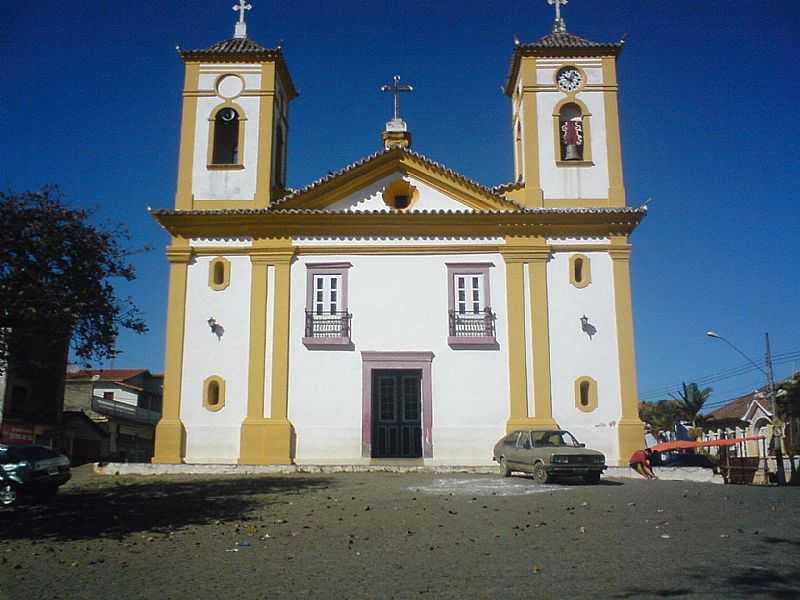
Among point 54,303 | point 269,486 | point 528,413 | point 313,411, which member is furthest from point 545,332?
point 54,303

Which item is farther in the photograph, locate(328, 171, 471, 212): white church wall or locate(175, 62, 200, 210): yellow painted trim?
locate(175, 62, 200, 210): yellow painted trim

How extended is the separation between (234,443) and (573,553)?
1375cm

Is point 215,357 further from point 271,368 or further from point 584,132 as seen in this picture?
point 584,132

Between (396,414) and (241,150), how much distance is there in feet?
29.4

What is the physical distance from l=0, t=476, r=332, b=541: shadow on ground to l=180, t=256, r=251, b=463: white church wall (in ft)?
8.03

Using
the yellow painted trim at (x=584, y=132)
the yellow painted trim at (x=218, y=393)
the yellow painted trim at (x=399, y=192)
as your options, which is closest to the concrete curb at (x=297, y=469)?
the yellow painted trim at (x=218, y=393)

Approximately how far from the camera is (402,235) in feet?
71.6

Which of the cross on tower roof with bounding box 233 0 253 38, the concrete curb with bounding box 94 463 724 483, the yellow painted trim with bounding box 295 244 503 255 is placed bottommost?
the concrete curb with bounding box 94 463 724 483

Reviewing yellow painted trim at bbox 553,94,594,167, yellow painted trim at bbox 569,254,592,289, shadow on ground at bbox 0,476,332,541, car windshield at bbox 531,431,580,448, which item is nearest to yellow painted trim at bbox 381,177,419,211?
yellow painted trim at bbox 553,94,594,167

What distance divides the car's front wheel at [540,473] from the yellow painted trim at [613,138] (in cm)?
891

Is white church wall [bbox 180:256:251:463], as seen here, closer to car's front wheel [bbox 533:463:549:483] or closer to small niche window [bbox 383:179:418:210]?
small niche window [bbox 383:179:418:210]

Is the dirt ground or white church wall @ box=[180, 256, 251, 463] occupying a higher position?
white church wall @ box=[180, 256, 251, 463]

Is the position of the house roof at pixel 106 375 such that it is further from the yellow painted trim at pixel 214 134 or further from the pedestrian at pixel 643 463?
the pedestrian at pixel 643 463

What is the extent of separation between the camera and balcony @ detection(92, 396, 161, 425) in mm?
39281
